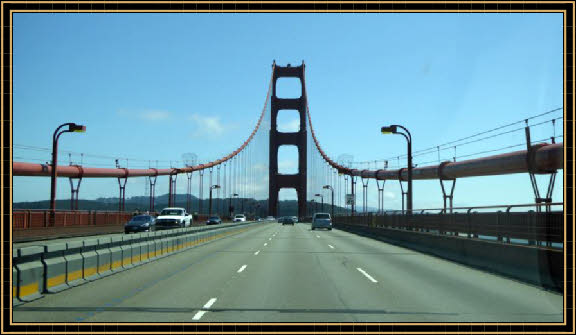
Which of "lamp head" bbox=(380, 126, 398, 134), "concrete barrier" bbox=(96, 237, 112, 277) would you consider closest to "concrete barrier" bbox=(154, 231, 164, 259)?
"concrete barrier" bbox=(96, 237, 112, 277)

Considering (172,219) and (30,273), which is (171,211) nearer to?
(172,219)

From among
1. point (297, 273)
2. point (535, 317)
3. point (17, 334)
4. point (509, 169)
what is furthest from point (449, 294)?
point (509, 169)

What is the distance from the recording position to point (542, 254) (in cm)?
1202

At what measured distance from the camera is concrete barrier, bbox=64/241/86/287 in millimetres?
11062

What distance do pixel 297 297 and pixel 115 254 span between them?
6.46 meters

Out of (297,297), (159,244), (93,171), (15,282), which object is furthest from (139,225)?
(93,171)

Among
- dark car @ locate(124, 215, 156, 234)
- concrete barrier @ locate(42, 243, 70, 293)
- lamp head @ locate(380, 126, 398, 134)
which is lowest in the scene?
dark car @ locate(124, 215, 156, 234)

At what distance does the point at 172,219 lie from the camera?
132 ft

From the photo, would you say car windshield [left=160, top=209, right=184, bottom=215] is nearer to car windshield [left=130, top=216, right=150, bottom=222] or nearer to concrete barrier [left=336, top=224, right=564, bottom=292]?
car windshield [left=130, top=216, right=150, bottom=222]

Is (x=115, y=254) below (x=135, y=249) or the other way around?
the other way around

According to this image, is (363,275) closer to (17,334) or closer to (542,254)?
(542,254)

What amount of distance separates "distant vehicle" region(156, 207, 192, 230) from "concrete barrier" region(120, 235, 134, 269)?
2426cm

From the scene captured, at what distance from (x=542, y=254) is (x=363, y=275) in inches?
165

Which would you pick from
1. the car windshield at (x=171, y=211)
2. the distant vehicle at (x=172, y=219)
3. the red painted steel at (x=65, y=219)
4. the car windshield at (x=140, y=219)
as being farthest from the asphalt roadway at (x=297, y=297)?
the car windshield at (x=171, y=211)
